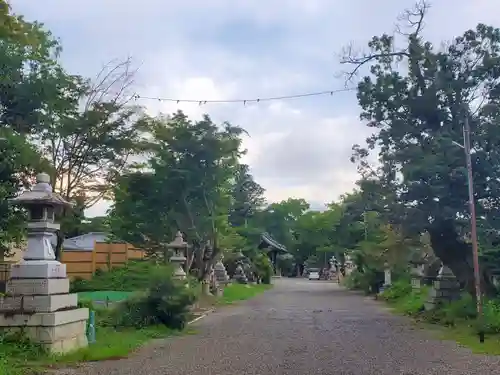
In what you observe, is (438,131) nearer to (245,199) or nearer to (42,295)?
(42,295)

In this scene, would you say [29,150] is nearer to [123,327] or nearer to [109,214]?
[123,327]

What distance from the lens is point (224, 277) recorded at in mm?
34531

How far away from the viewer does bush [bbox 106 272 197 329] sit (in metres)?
15.4

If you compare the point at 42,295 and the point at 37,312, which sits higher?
the point at 42,295

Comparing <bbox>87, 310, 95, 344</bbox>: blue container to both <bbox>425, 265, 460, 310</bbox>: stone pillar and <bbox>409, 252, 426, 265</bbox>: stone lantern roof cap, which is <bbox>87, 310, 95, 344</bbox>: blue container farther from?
<bbox>409, 252, 426, 265</bbox>: stone lantern roof cap

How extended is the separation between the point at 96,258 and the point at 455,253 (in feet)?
53.5

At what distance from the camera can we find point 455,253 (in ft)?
63.1

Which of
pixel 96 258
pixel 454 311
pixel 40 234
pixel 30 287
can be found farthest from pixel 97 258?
pixel 30 287

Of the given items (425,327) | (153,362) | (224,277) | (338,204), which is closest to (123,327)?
(153,362)

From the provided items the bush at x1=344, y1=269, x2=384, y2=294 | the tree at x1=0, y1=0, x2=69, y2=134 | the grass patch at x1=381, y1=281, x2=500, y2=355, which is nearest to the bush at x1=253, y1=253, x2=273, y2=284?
the bush at x1=344, y1=269, x2=384, y2=294

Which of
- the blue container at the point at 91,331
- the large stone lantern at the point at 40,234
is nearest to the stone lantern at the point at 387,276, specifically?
the blue container at the point at 91,331

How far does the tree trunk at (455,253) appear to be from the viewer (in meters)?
18.6

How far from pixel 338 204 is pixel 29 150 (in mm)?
48142

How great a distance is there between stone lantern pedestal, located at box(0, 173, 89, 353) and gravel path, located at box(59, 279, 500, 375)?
91 centimetres
